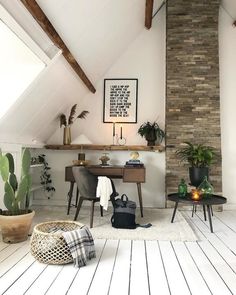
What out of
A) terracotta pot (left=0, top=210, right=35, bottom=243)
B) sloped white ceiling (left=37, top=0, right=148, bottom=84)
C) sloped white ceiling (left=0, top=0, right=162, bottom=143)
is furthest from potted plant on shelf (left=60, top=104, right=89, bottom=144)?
terracotta pot (left=0, top=210, right=35, bottom=243)

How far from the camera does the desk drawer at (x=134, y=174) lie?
4.18m

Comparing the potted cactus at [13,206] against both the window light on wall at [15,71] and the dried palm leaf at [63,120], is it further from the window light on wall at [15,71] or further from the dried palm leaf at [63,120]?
the dried palm leaf at [63,120]

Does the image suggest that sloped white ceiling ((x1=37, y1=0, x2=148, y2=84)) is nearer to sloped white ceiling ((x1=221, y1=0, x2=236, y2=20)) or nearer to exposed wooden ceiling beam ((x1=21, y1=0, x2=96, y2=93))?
exposed wooden ceiling beam ((x1=21, y1=0, x2=96, y2=93))

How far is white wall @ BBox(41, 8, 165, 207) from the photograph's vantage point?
17.0 ft

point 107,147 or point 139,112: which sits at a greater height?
point 139,112

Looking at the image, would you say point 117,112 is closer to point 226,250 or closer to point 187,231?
point 187,231

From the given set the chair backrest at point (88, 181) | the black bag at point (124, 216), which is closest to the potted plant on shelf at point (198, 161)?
the black bag at point (124, 216)

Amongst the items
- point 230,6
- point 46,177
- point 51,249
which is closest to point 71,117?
point 46,177

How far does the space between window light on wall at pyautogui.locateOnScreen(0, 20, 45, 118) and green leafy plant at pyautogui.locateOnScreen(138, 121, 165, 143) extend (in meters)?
2.33

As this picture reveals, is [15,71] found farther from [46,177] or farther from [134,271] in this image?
[134,271]

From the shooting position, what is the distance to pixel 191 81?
16.6ft

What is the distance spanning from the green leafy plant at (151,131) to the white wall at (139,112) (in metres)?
0.22

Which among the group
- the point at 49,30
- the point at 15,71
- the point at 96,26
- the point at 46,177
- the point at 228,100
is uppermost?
the point at 96,26

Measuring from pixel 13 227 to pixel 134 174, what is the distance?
1927 mm
